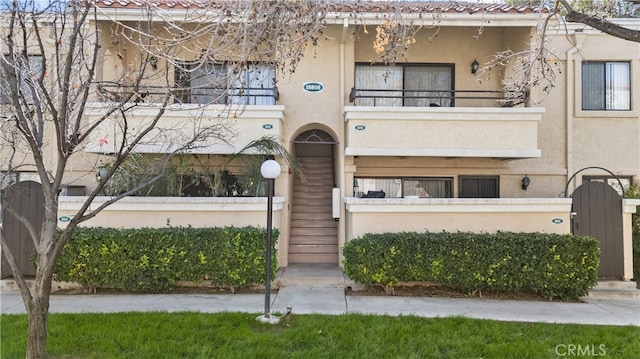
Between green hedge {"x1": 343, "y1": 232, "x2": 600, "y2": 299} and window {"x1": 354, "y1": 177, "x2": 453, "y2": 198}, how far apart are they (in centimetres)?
317

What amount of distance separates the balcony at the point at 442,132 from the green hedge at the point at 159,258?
3468 mm

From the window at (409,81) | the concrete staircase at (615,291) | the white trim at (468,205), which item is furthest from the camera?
the window at (409,81)

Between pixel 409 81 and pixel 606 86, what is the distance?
5.48 meters

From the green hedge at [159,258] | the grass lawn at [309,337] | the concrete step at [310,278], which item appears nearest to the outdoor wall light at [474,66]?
the concrete step at [310,278]

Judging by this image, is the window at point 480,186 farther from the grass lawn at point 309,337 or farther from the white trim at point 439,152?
the grass lawn at point 309,337

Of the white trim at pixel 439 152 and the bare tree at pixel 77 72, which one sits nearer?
the bare tree at pixel 77 72

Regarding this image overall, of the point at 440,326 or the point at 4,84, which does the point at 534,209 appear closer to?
the point at 440,326

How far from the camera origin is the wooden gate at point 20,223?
8.73 metres

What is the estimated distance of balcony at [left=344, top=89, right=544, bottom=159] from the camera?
9445 mm

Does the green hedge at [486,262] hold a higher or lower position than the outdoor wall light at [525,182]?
lower

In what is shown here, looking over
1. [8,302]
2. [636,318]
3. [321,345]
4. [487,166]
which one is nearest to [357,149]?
[487,166]

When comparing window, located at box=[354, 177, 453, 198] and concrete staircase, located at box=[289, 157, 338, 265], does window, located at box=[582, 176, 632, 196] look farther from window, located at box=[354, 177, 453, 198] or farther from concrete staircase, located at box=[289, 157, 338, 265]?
concrete staircase, located at box=[289, 157, 338, 265]

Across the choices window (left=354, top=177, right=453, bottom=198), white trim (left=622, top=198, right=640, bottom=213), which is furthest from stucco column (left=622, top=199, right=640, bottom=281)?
window (left=354, top=177, right=453, bottom=198)

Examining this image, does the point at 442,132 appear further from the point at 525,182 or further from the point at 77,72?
the point at 77,72
